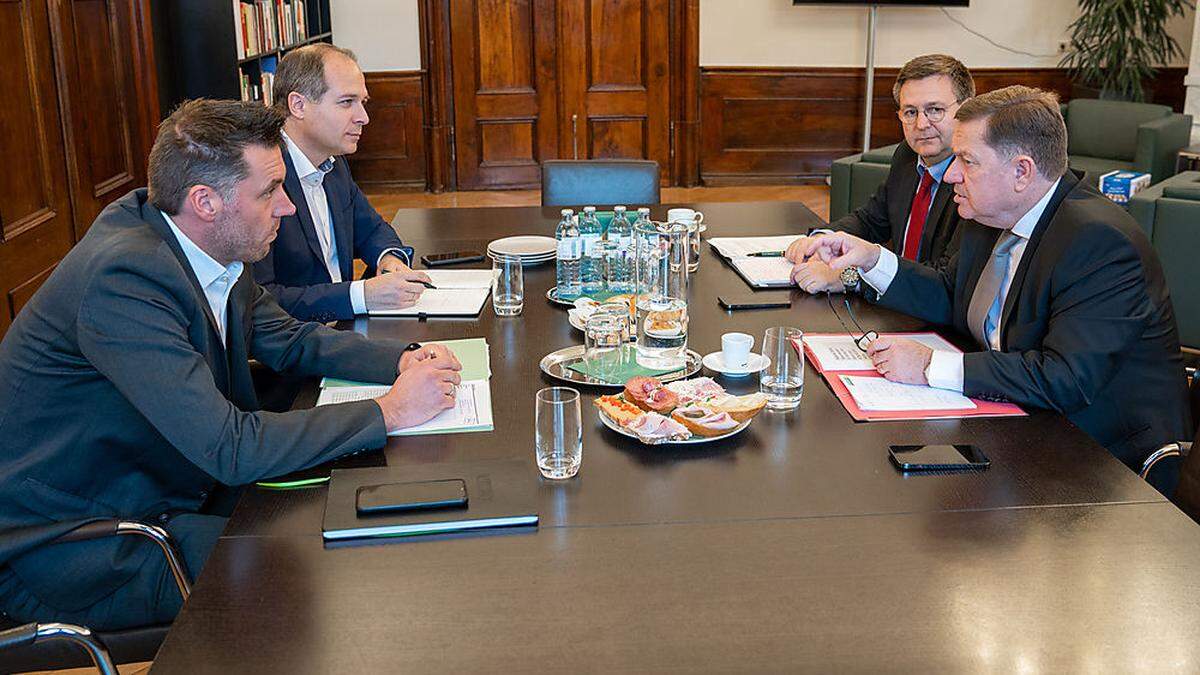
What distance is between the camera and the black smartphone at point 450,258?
3359 mm

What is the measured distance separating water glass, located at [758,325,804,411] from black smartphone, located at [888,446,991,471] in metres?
0.28

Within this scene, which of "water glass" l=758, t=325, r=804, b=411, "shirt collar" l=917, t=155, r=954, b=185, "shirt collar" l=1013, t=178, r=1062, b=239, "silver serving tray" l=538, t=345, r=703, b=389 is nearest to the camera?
"water glass" l=758, t=325, r=804, b=411

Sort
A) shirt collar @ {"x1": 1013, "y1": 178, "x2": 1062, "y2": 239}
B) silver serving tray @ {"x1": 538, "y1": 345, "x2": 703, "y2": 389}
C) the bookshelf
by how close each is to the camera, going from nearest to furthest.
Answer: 1. silver serving tray @ {"x1": 538, "y1": 345, "x2": 703, "y2": 389}
2. shirt collar @ {"x1": 1013, "y1": 178, "x2": 1062, "y2": 239}
3. the bookshelf

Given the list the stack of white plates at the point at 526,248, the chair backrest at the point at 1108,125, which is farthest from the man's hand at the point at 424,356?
the chair backrest at the point at 1108,125

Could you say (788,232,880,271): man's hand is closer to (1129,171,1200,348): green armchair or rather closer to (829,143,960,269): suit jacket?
(829,143,960,269): suit jacket

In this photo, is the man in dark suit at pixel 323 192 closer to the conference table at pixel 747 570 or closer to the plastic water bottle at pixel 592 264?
the plastic water bottle at pixel 592 264

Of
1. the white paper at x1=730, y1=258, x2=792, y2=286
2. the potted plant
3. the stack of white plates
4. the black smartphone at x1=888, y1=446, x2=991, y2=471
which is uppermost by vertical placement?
the potted plant

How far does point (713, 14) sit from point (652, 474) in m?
6.96

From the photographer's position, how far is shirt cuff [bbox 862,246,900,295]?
111 inches

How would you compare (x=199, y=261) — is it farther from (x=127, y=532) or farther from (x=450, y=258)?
(x=450, y=258)

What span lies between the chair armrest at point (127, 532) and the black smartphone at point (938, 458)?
1171 millimetres

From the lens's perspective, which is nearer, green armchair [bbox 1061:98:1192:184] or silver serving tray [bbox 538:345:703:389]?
silver serving tray [bbox 538:345:703:389]

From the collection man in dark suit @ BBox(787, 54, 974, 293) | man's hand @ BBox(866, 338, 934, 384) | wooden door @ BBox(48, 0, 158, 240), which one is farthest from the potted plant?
man's hand @ BBox(866, 338, 934, 384)

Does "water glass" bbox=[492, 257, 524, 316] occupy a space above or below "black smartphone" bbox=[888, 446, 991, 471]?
above
